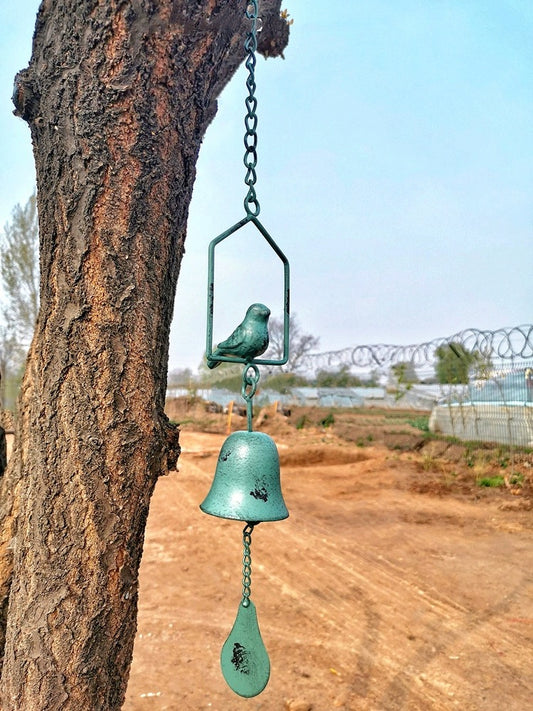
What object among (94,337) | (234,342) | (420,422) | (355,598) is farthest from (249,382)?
(420,422)

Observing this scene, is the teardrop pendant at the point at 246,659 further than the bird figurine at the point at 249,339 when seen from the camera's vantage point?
Yes

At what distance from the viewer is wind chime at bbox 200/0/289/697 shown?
158cm

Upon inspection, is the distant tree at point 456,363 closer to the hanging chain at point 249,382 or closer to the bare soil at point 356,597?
the bare soil at point 356,597

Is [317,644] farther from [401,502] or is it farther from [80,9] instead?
[401,502]

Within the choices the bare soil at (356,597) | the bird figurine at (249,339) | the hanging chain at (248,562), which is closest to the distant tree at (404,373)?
the bare soil at (356,597)

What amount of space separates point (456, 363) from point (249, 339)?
1258cm

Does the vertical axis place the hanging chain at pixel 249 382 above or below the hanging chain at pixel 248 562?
above

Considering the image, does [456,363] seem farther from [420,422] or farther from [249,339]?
[249,339]

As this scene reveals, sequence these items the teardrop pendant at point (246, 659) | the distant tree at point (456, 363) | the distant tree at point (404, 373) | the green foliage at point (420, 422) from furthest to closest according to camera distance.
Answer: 1. the distant tree at point (404, 373)
2. the green foliage at point (420, 422)
3. the distant tree at point (456, 363)
4. the teardrop pendant at point (246, 659)

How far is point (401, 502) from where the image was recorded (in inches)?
326

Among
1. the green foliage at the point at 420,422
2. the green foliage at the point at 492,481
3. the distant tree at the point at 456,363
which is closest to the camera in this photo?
the green foliage at the point at 492,481

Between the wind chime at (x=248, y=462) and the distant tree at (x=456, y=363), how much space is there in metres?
9.99

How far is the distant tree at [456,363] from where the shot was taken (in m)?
11.6

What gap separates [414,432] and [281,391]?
364 inches
